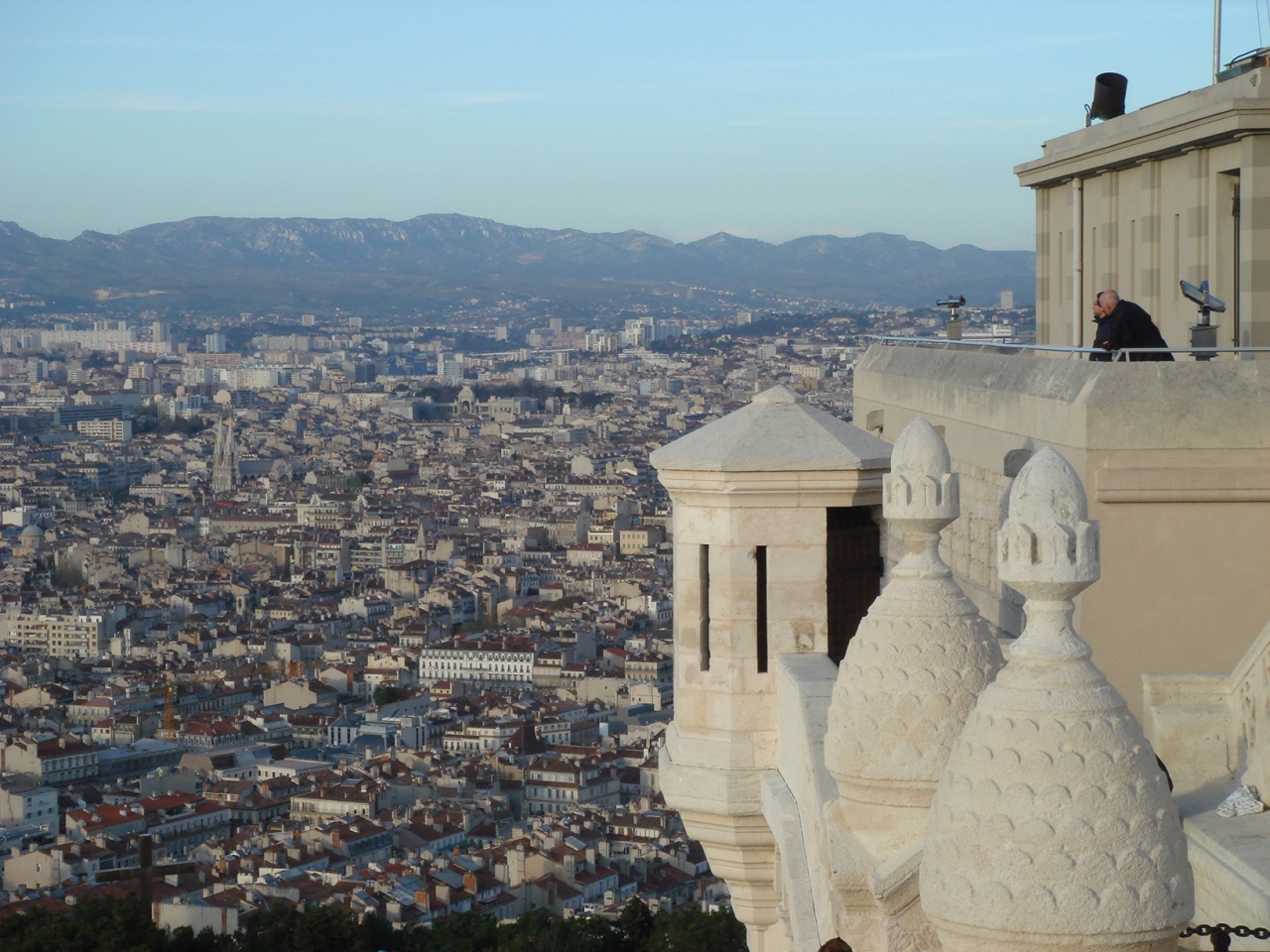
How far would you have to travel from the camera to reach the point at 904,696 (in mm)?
2490

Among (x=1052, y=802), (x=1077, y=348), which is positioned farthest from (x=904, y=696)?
(x=1077, y=348)

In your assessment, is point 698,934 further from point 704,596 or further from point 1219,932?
point 1219,932

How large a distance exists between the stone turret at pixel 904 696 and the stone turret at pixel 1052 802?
24.9 inches

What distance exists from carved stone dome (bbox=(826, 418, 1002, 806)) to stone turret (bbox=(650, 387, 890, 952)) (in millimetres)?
1439

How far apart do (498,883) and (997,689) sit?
3269 centimetres

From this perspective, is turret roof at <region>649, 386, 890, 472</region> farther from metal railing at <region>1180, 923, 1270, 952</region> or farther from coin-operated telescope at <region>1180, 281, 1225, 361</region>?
metal railing at <region>1180, 923, 1270, 952</region>

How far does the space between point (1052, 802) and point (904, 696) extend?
0.71 meters

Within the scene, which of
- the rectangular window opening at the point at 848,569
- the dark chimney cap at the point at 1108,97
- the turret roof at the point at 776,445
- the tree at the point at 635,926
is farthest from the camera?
the tree at the point at 635,926

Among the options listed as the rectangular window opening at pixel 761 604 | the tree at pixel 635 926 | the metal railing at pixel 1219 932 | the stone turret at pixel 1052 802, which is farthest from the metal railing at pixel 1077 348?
the tree at pixel 635 926

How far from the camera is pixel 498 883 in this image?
3375 centimetres

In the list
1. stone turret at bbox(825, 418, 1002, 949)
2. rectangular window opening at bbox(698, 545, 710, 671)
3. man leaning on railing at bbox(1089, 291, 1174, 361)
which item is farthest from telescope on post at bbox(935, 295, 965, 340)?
stone turret at bbox(825, 418, 1002, 949)

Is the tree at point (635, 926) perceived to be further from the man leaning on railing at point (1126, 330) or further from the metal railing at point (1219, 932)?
the metal railing at point (1219, 932)

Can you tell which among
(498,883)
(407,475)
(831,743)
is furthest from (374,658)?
(831,743)

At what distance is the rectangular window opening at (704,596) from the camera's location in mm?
4172
